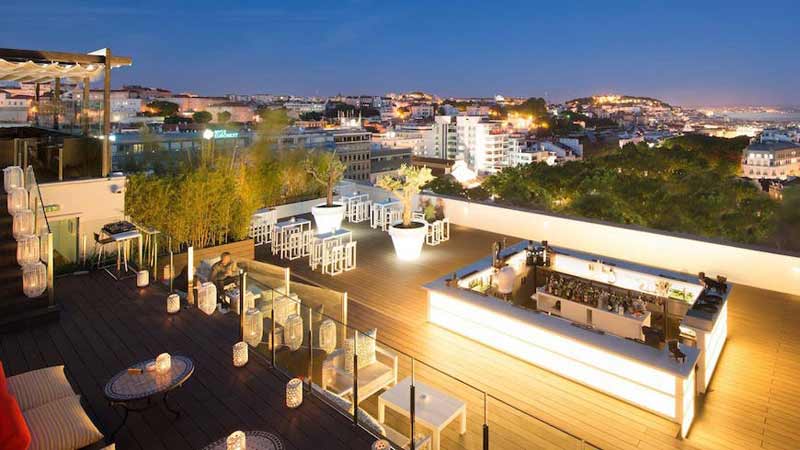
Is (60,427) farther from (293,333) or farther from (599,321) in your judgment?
(599,321)

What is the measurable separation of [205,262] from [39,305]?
6.68ft

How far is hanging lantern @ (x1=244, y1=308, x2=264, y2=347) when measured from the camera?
434 cm

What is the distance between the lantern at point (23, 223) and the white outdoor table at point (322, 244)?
138 inches

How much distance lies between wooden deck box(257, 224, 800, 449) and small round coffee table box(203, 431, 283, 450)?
1233mm

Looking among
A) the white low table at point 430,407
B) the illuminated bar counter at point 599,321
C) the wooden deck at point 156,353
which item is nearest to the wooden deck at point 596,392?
the illuminated bar counter at point 599,321

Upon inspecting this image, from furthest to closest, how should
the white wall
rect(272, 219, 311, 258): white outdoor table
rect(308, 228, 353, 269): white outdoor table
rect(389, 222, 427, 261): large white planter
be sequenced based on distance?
rect(272, 219, 311, 258): white outdoor table → rect(389, 222, 427, 261): large white planter → rect(308, 228, 353, 269): white outdoor table → the white wall

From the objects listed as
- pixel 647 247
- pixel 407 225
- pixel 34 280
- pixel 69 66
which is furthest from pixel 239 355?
pixel 647 247

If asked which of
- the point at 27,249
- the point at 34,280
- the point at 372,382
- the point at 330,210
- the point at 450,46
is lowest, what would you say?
the point at 372,382

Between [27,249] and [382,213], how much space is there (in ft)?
20.0

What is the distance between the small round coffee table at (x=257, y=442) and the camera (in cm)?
267

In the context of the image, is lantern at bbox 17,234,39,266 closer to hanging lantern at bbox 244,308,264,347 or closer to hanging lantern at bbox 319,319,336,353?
hanging lantern at bbox 244,308,264,347

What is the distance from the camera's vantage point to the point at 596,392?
4.10m

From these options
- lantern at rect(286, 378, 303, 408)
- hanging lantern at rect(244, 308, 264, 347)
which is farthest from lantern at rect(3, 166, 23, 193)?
lantern at rect(286, 378, 303, 408)

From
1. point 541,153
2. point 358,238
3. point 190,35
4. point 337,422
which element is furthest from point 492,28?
point 337,422
